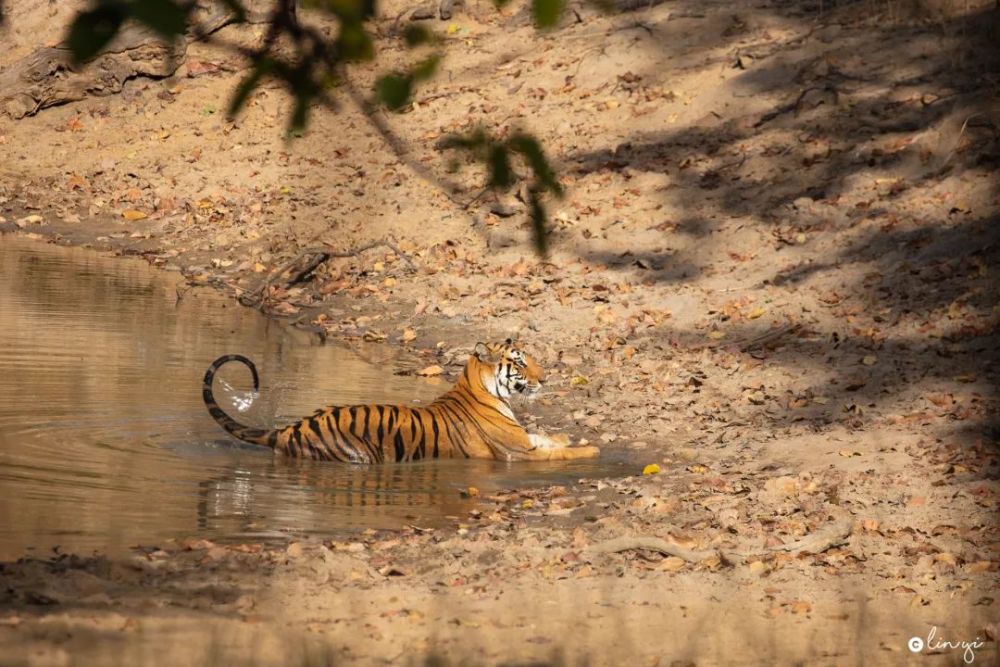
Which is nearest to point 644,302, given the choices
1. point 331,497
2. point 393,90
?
point 331,497

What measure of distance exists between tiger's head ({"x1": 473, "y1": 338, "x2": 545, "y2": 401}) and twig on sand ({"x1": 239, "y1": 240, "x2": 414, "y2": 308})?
466 cm

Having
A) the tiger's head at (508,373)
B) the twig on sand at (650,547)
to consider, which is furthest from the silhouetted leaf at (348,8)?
the tiger's head at (508,373)

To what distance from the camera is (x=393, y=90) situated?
262cm

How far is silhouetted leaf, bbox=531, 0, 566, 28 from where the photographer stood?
8.22 feet

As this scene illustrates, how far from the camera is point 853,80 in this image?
1492cm

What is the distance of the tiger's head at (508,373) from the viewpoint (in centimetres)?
905

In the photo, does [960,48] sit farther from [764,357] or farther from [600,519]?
[600,519]

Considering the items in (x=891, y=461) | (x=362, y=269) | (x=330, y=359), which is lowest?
(x=891, y=461)

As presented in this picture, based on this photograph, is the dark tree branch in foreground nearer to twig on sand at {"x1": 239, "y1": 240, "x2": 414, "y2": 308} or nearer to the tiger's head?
the tiger's head

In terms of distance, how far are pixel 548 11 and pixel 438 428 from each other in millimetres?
6129

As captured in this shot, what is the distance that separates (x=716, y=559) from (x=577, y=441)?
3056mm

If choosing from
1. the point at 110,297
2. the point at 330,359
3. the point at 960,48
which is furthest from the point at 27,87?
the point at 960,48

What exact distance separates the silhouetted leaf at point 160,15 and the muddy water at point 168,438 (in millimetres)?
4225

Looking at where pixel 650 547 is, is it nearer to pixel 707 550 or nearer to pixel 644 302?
pixel 707 550
